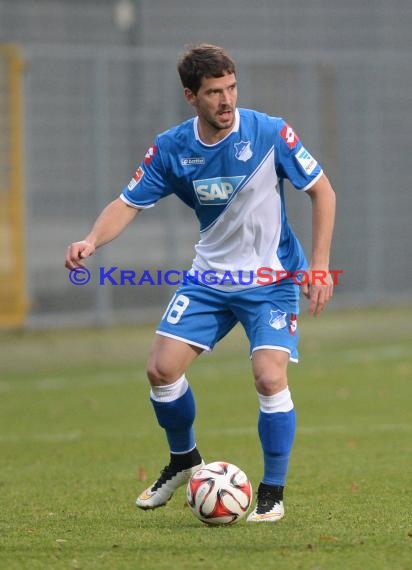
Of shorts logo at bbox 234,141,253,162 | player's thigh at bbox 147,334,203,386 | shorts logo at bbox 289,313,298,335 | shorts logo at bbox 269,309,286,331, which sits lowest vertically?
player's thigh at bbox 147,334,203,386

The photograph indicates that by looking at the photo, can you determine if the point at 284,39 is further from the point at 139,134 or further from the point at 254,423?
the point at 254,423

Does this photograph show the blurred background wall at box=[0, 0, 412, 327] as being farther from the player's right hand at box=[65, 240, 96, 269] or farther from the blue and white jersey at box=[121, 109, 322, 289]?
the player's right hand at box=[65, 240, 96, 269]

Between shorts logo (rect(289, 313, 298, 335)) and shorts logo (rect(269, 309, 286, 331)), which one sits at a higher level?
shorts logo (rect(269, 309, 286, 331))

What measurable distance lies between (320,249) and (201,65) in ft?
3.33

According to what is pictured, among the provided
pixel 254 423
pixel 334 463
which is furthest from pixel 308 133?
pixel 334 463

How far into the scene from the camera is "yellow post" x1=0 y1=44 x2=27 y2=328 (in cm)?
1568

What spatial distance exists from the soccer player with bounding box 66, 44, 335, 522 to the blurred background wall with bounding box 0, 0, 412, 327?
886 cm

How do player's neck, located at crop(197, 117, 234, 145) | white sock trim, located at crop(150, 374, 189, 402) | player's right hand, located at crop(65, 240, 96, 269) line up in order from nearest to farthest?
player's right hand, located at crop(65, 240, 96, 269) → player's neck, located at crop(197, 117, 234, 145) → white sock trim, located at crop(150, 374, 189, 402)

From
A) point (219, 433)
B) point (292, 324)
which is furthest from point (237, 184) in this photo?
point (219, 433)

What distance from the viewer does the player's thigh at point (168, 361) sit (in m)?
6.88

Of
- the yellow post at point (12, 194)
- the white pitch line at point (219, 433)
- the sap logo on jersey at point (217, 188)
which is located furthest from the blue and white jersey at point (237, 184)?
the yellow post at point (12, 194)

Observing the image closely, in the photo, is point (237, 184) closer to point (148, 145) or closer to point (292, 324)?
point (292, 324)

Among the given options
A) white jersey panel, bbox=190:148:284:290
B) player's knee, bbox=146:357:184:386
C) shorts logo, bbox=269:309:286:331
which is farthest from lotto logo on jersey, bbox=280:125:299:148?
player's knee, bbox=146:357:184:386

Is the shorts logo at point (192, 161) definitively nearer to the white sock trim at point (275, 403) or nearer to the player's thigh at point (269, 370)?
the player's thigh at point (269, 370)
